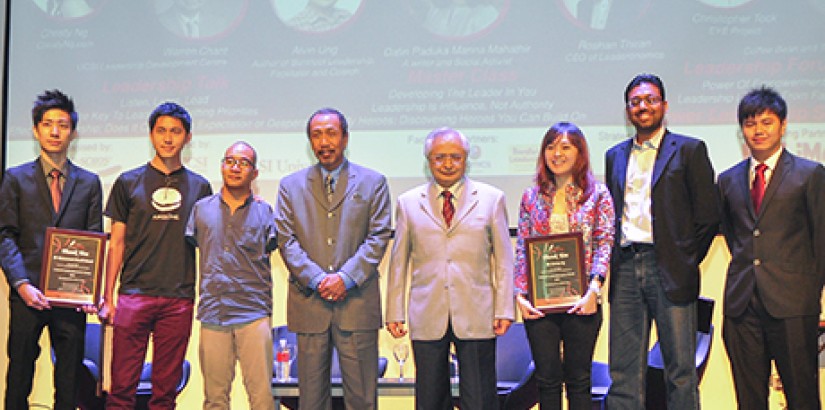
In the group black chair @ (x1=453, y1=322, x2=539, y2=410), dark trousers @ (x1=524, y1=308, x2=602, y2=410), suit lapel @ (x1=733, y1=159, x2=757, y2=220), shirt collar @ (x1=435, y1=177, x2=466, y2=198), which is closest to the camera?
dark trousers @ (x1=524, y1=308, x2=602, y2=410)

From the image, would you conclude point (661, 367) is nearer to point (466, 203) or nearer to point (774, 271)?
point (774, 271)

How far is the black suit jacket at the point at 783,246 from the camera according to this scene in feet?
12.6

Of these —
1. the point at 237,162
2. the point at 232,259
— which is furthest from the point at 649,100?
the point at 232,259

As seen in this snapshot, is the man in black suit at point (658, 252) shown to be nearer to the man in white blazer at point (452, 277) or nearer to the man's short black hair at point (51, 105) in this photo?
the man in white blazer at point (452, 277)

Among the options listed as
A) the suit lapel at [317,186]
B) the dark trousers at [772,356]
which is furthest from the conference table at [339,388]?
the dark trousers at [772,356]

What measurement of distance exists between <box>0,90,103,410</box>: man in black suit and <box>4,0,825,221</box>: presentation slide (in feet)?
2.68

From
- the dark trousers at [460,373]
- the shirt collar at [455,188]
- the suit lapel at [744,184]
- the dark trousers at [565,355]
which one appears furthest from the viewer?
the shirt collar at [455,188]

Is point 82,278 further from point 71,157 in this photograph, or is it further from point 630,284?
point 630,284

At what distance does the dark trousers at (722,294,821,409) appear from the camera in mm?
3783

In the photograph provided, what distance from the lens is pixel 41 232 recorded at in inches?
174

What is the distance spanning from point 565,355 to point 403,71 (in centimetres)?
225

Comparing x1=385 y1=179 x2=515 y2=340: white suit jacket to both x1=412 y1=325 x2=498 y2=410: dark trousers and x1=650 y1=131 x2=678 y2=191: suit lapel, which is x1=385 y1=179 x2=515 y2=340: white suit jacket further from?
x1=650 y1=131 x2=678 y2=191: suit lapel

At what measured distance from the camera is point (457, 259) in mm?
3980

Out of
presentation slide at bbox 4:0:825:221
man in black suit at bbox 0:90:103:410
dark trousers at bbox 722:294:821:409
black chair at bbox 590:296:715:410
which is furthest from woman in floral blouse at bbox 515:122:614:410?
man in black suit at bbox 0:90:103:410
